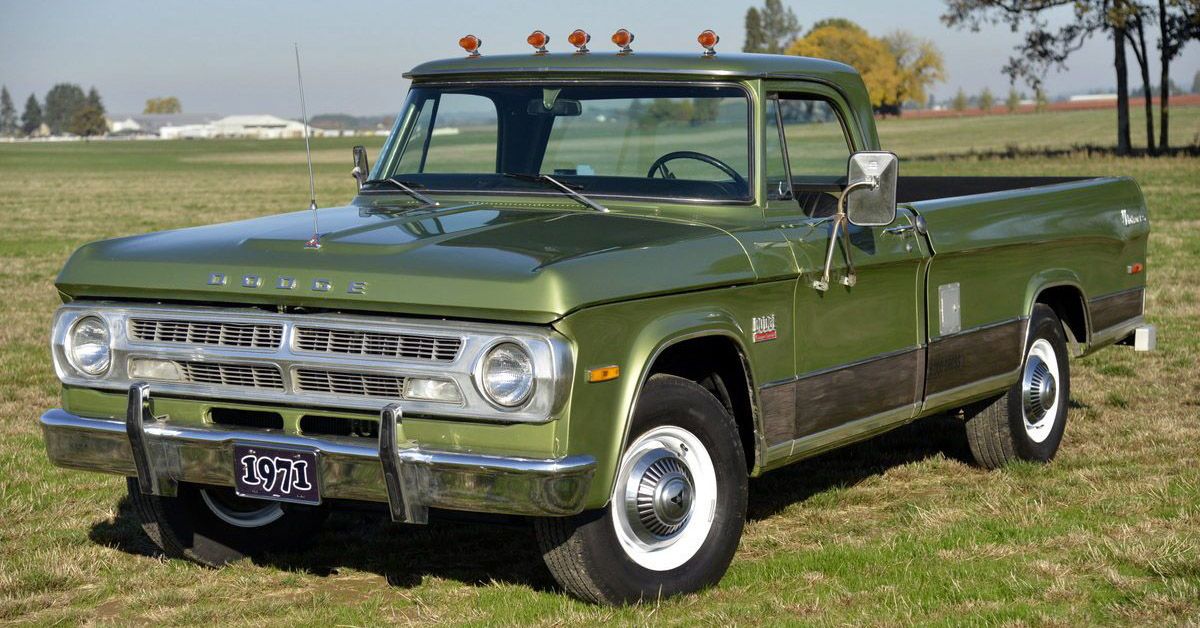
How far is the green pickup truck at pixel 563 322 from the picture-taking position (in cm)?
451

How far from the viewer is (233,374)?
4887 millimetres

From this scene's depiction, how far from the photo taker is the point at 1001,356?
6848 mm

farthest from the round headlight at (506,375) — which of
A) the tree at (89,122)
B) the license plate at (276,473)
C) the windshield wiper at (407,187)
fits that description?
the tree at (89,122)

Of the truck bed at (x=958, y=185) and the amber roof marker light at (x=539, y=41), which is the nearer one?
the amber roof marker light at (x=539, y=41)

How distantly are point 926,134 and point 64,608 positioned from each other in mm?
72223

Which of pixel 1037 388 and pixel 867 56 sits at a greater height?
pixel 867 56

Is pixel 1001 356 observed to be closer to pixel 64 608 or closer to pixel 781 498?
pixel 781 498

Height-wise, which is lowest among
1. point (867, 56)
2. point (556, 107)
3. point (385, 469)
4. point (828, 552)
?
point (828, 552)

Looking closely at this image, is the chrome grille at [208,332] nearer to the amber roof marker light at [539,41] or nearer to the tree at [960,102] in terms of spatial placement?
the amber roof marker light at [539,41]

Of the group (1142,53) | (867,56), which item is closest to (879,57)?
(867,56)

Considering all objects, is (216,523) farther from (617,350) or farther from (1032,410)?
(1032,410)

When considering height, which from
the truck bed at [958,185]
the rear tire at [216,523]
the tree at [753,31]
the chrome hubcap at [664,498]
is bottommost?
the rear tire at [216,523]

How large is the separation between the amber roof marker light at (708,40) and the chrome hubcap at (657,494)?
1744 mm

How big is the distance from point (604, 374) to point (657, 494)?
576 millimetres
